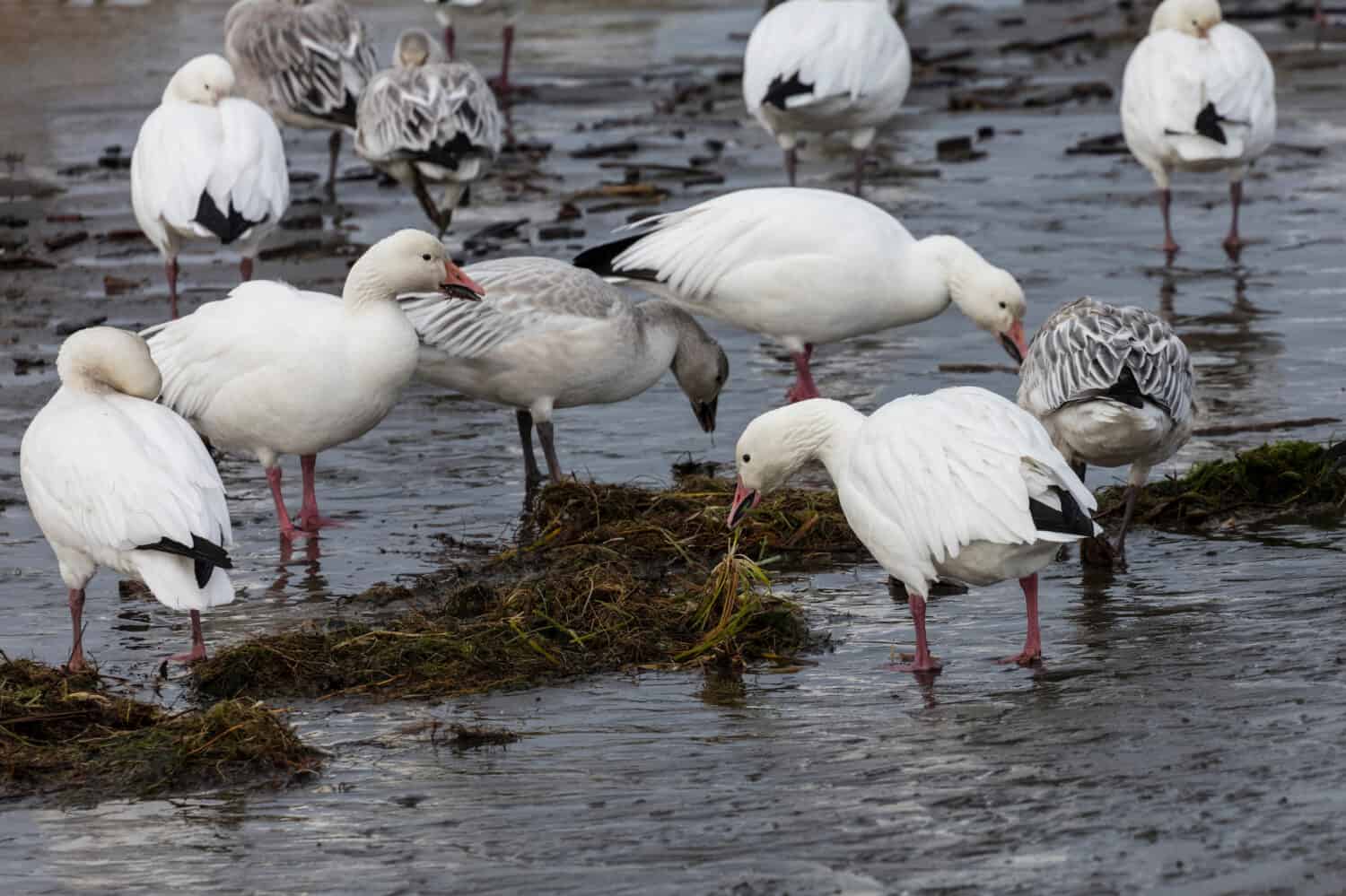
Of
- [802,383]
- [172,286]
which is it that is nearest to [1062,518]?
[802,383]

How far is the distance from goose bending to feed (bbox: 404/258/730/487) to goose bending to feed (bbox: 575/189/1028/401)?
646 mm

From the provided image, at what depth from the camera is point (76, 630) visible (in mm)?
6691

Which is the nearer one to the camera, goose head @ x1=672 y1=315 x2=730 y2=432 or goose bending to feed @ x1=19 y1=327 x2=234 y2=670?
goose bending to feed @ x1=19 y1=327 x2=234 y2=670

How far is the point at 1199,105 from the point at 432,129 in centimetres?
483

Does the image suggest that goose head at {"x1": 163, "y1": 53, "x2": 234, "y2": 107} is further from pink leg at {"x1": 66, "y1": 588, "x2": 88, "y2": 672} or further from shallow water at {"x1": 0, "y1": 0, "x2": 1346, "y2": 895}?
pink leg at {"x1": 66, "y1": 588, "x2": 88, "y2": 672}

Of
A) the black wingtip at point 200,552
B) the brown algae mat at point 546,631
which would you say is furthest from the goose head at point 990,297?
the black wingtip at point 200,552

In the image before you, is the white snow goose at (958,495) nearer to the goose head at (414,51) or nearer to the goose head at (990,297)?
the goose head at (990,297)

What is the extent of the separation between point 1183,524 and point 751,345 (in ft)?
13.1

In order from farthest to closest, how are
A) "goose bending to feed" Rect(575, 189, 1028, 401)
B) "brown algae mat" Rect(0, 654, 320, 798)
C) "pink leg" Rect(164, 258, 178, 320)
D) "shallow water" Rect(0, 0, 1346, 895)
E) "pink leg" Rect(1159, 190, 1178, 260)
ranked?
1. "pink leg" Rect(1159, 190, 1178, 260)
2. "pink leg" Rect(164, 258, 178, 320)
3. "goose bending to feed" Rect(575, 189, 1028, 401)
4. "brown algae mat" Rect(0, 654, 320, 798)
5. "shallow water" Rect(0, 0, 1346, 895)

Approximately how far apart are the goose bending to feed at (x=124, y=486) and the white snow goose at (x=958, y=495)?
6.62 feet

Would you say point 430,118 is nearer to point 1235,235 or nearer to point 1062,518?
point 1235,235

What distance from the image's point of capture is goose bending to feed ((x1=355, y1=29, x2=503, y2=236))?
44.2 ft

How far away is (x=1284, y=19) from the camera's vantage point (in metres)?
20.6

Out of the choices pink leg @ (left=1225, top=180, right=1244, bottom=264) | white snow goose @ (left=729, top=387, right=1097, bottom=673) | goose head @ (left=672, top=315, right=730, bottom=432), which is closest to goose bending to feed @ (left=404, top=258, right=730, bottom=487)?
goose head @ (left=672, top=315, right=730, bottom=432)
